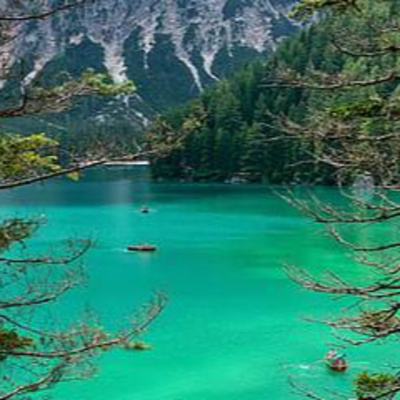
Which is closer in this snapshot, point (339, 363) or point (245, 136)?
point (339, 363)

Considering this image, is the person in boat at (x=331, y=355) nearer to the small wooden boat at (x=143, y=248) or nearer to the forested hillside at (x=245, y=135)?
the small wooden boat at (x=143, y=248)

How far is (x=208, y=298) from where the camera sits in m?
40.8

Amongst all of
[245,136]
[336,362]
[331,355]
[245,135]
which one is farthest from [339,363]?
[245,135]

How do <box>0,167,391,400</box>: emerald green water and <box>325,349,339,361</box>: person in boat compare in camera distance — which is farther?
<box>325,349,339,361</box>: person in boat

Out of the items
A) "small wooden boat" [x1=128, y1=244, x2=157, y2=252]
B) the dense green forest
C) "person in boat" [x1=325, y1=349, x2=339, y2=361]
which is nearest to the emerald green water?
"person in boat" [x1=325, y1=349, x2=339, y2=361]

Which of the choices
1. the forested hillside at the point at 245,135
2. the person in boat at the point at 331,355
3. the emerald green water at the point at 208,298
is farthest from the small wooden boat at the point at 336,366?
the forested hillside at the point at 245,135

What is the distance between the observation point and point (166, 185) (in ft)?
400

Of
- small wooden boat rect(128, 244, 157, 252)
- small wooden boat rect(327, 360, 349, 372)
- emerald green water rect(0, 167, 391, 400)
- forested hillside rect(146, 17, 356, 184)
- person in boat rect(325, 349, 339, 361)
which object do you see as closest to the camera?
emerald green water rect(0, 167, 391, 400)

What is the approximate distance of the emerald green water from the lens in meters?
26.7

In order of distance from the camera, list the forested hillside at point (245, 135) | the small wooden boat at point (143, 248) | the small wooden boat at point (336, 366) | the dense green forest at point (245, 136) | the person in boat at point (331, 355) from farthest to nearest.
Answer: the forested hillside at point (245, 135) < the dense green forest at point (245, 136) < the small wooden boat at point (143, 248) < the person in boat at point (331, 355) < the small wooden boat at point (336, 366)

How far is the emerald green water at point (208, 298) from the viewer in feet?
87.6

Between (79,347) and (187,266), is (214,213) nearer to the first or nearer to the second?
(187,266)

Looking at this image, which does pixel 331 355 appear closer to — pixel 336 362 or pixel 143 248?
pixel 336 362

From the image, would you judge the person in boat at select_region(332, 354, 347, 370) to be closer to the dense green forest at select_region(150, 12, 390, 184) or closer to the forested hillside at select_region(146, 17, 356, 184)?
the dense green forest at select_region(150, 12, 390, 184)
